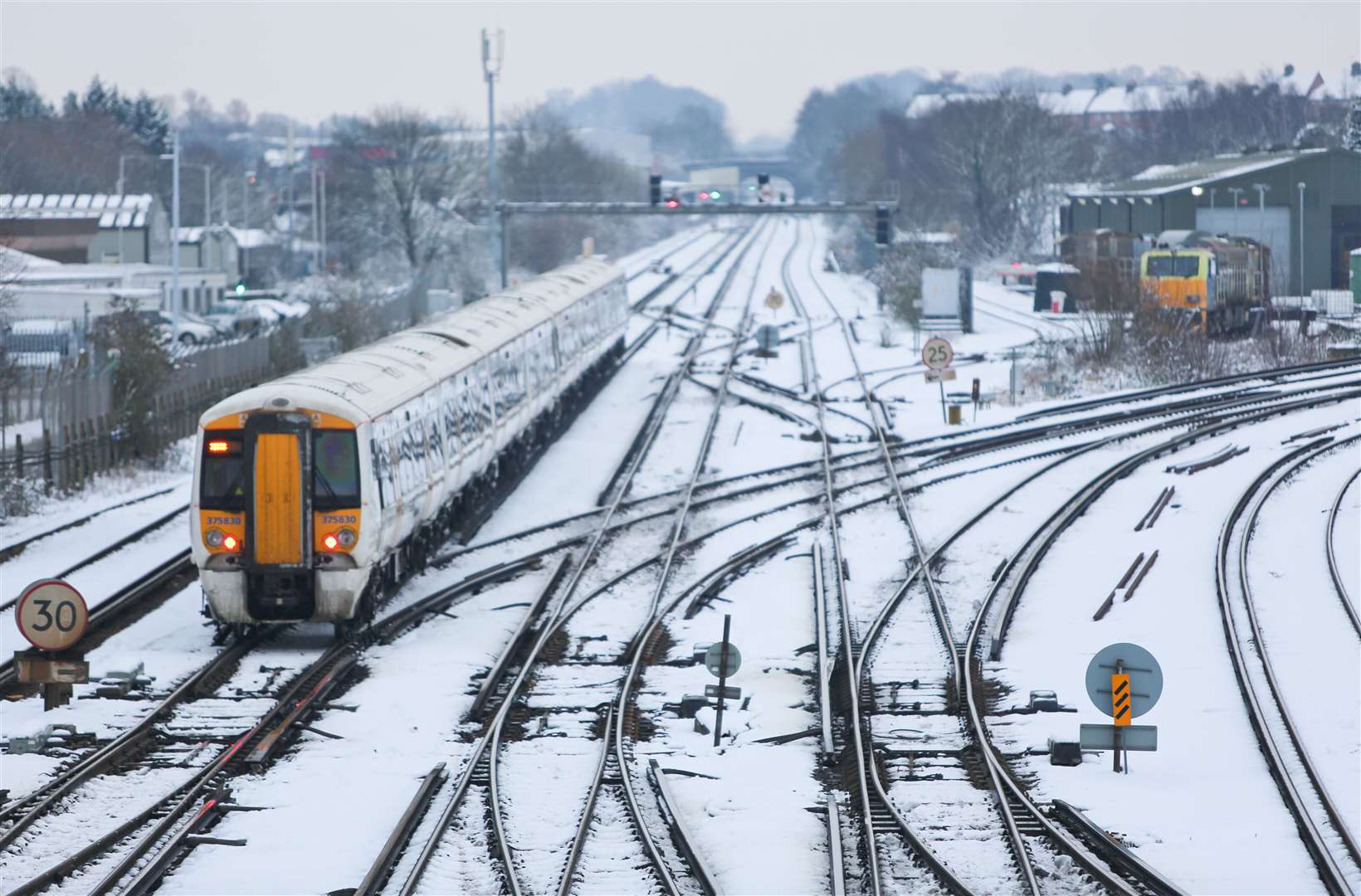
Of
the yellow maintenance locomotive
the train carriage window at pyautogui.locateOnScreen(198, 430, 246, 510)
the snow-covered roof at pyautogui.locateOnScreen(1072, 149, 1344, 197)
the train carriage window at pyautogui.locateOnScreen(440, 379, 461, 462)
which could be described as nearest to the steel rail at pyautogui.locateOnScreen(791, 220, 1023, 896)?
the train carriage window at pyautogui.locateOnScreen(440, 379, 461, 462)

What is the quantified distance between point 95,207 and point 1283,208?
47.5 meters

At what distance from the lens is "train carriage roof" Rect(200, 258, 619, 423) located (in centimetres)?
1759

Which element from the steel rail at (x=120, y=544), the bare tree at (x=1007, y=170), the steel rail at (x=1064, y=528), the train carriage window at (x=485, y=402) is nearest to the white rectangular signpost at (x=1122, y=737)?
the steel rail at (x=1064, y=528)

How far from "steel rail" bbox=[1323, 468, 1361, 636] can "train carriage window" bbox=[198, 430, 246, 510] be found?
10778 mm

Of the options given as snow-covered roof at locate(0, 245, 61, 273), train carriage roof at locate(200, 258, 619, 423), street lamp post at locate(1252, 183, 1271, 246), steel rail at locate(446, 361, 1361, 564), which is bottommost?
steel rail at locate(446, 361, 1361, 564)

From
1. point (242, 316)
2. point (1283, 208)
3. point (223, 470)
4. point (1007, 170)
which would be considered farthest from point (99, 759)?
point (1007, 170)

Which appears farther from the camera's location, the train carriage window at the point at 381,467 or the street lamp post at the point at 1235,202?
the street lamp post at the point at 1235,202

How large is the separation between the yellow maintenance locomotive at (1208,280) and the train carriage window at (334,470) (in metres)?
29.3

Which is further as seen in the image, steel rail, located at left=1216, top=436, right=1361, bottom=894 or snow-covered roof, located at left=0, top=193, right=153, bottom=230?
snow-covered roof, located at left=0, top=193, right=153, bottom=230

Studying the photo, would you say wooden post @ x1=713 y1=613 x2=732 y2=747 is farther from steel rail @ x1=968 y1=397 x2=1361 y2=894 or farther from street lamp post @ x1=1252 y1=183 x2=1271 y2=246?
street lamp post @ x1=1252 y1=183 x2=1271 y2=246

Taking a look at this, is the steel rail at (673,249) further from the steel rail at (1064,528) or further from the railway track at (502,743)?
the railway track at (502,743)

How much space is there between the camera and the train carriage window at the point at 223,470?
17406 millimetres

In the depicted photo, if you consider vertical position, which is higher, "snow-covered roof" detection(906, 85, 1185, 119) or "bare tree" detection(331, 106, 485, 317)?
"snow-covered roof" detection(906, 85, 1185, 119)

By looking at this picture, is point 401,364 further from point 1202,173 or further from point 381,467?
point 1202,173
